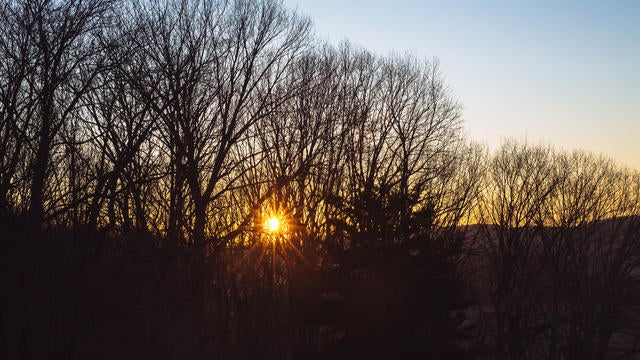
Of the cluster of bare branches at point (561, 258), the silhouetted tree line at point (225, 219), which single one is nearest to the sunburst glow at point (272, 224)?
the silhouetted tree line at point (225, 219)

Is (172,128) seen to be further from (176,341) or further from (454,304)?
(454,304)

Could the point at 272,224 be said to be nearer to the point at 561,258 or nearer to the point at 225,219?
the point at 225,219

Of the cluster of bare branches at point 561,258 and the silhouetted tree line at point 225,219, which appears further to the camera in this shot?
the cluster of bare branches at point 561,258

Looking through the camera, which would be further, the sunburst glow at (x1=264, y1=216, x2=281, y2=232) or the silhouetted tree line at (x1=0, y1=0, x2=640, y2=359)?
the sunburst glow at (x1=264, y1=216, x2=281, y2=232)

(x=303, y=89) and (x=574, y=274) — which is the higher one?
(x=303, y=89)

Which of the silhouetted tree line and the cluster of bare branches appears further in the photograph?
the cluster of bare branches

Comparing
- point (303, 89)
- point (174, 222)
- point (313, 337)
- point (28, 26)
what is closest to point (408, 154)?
point (303, 89)

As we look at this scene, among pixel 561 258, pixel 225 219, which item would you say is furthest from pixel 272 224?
pixel 561 258

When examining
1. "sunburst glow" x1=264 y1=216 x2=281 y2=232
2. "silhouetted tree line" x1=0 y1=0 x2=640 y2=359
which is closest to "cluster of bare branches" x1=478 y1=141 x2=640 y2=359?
"silhouetted tree line" x1=0 y1=0 x2=640 y2=359

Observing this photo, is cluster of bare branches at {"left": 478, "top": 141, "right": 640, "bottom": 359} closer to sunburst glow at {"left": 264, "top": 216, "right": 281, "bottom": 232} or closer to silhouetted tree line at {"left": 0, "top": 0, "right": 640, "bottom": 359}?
silhouetted tree line at {"left": 0, "top": 0, "right": 640, "bottom": 359}

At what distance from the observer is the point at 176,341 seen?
883 inches

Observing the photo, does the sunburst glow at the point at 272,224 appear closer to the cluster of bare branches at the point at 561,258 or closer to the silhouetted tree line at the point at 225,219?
the silhouetted tree line at the point at 225,219

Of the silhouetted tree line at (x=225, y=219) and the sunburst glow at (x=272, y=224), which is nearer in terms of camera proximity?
the silhouetted tree line at (x=225, y=219)

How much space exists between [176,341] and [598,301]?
17.0 meters
